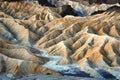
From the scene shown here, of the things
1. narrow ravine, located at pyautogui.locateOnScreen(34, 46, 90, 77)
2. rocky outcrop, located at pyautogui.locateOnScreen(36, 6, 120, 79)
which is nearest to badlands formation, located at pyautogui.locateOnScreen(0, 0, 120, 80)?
rocky outcrop, located at pyautogui.locateOnScreen(36, 6, 120, 79)

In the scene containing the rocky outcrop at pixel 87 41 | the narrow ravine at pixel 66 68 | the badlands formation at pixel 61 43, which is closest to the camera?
the badlands formation at pixel 61 43

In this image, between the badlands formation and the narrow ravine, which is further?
the narrow ravine

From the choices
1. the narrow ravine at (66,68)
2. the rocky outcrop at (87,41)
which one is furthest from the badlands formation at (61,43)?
the narrow ravine at (66,68)

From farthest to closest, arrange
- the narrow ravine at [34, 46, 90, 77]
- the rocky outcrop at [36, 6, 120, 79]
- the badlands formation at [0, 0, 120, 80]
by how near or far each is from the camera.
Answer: the rocky outcrop at [36, 6, 120, 79], the narrow ravine at [34, 46, 90, 77], the badlands formation at [0, 0, 120, 80]

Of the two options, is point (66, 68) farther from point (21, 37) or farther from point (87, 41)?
point (21, 37)

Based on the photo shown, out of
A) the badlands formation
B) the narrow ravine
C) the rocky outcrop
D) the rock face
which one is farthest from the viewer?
the rocky outcrop

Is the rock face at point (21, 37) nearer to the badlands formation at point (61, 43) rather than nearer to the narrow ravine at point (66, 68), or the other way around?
the badlands formation at point (61, 43)

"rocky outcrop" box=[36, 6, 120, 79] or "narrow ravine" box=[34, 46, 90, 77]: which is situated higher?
"rocky outcrop" box=[36, 6, 120, 79]

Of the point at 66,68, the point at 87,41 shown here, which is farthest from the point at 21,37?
the point at 66,68

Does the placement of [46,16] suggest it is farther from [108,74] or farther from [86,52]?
[108,74]

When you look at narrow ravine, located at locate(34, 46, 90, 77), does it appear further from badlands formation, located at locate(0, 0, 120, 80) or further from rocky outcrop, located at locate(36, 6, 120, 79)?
rocky outcrop, located at locate(36, 6, 120, 79)
